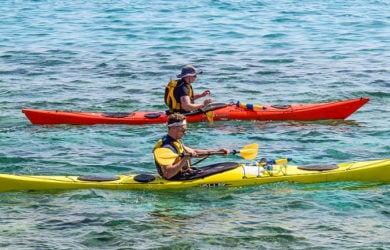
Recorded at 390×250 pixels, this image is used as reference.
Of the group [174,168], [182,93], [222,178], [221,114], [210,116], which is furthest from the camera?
[221,114]

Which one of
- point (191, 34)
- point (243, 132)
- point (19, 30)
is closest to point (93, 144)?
point (243, 132)

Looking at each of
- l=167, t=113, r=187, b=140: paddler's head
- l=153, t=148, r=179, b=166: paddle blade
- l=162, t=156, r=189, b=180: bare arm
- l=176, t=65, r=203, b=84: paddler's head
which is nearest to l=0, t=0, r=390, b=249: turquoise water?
l=162, t=156, r=189, b=180: bare arm

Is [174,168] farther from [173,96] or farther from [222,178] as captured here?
[173,96]

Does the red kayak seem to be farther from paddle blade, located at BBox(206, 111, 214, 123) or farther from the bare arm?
the bare arm

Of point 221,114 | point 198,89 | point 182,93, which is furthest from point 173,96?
point 198,89

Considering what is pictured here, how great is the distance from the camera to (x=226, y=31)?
26.2 metres

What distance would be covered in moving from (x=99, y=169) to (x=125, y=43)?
12.8 meters

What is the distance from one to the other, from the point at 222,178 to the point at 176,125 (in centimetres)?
98

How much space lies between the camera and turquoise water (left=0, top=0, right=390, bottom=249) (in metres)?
9.40

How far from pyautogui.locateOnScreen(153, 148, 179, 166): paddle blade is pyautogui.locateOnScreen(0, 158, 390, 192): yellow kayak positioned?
0.38 metres

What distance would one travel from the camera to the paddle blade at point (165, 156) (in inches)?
384

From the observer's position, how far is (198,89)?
18.0 meters

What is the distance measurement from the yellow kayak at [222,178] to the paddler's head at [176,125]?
0.63m

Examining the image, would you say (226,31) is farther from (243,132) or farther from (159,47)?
(243,132)
